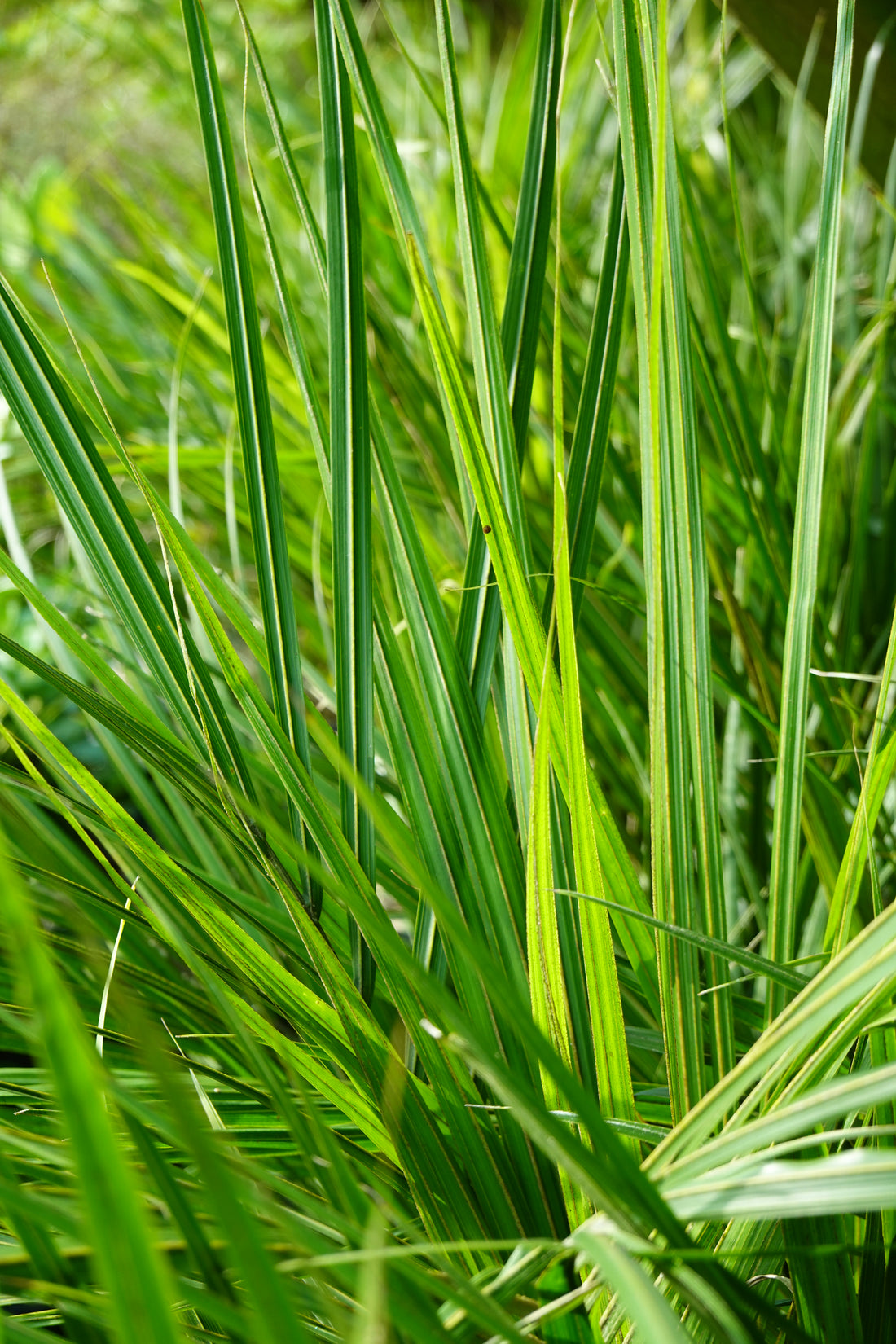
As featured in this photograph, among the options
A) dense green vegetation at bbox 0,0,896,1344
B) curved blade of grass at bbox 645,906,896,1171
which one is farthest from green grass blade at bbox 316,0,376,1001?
curved blade of grass at bbox 645,906,896,1171

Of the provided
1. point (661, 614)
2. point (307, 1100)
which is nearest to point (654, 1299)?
point (307, 1100)

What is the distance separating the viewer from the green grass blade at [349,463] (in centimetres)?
30

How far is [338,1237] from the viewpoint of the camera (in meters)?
0.27

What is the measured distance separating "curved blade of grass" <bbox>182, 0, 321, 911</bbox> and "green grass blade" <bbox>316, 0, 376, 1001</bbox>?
2 cm

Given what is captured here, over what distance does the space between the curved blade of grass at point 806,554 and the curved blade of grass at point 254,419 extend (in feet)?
0.51

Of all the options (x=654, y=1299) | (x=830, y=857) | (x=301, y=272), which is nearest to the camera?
(x=654, y=1299)

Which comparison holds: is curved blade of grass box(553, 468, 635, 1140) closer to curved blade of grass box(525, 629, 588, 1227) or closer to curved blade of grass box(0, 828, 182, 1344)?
curved blade of grass box(525, 629, 588, 1227)

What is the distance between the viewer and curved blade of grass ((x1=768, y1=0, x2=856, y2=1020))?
287 mm

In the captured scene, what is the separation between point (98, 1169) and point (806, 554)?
0.81 ft

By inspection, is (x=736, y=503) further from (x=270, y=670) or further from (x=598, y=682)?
(x=270, y=670)

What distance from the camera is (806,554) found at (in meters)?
0.29

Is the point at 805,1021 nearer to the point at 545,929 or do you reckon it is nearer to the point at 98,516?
the point at 545,929

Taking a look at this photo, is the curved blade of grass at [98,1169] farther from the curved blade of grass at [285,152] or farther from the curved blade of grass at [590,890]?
the curved blade of grass at [285,152]

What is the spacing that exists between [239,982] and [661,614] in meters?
0.17
